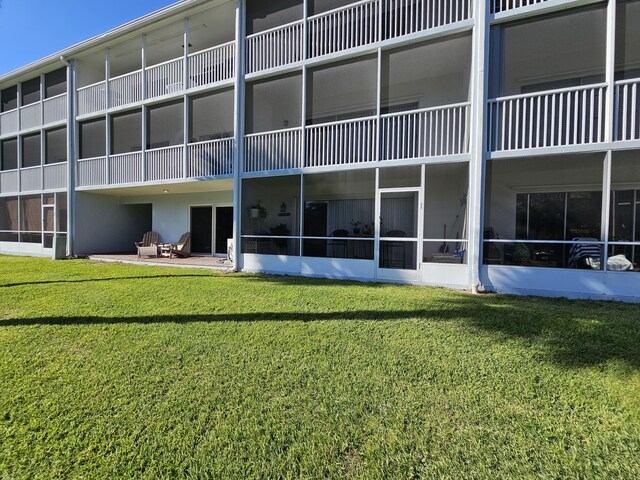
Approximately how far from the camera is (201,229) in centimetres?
1376

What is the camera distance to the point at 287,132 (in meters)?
9.22

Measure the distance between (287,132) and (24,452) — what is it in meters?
8.47

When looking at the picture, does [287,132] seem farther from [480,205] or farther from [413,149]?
[480,205]

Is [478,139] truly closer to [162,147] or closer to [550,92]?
[550,92]

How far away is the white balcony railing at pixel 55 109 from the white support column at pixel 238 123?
29.2ft

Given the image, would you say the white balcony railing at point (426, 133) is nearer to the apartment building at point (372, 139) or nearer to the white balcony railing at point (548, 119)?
the apartment building at point (372, 139)

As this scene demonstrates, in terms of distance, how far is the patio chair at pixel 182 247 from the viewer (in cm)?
1273

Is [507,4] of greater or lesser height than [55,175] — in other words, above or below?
above

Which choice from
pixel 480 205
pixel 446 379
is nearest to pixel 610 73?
pixel 480 205

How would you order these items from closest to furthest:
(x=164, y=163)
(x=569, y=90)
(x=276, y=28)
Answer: (x=569, y=90), (x=276, y=28), (x=164, y=163)

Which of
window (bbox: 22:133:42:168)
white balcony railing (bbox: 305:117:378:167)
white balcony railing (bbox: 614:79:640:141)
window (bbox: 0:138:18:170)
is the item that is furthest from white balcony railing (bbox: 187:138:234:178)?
window (bbox: 0:138:18:170)

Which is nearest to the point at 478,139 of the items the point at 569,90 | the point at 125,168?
the point at 569,90

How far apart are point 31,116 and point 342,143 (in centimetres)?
1522

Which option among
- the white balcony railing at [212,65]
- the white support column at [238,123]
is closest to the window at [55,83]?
the white balcony railing at [212,65]
